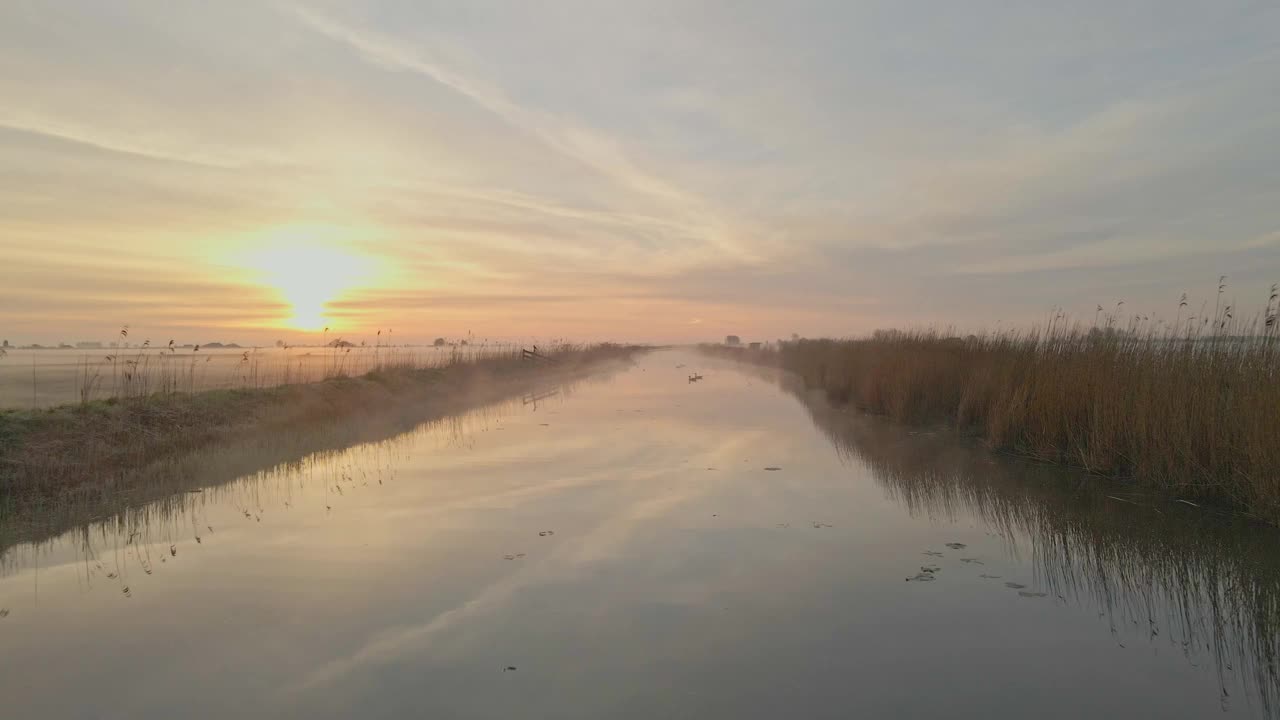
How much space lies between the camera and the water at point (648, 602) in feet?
11.1

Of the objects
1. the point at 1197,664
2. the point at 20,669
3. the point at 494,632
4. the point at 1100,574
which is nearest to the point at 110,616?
the point at 20,669

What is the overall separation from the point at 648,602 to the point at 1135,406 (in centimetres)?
681

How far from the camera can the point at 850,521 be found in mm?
6680

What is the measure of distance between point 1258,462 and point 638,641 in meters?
6.15

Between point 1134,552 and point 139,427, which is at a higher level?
point 139,427

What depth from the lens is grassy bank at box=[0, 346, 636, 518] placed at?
7.67 m

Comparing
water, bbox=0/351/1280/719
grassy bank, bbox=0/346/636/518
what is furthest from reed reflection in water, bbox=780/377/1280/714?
grassy bank, bbox=0/346/636/518

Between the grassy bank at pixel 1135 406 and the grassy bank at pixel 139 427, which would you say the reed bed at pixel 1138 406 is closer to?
the grassy bank at pixel 1135 406

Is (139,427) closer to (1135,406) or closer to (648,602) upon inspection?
(648,602)

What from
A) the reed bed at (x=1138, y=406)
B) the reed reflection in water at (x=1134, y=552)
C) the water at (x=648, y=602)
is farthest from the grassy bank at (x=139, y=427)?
the reed bed at (x=1138, y=406)

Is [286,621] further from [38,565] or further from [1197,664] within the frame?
[1197,664]

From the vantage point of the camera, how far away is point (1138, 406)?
7.63m

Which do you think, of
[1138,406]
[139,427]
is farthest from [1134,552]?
[139,427]

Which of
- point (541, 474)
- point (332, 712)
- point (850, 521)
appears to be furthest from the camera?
point (541, 474)
